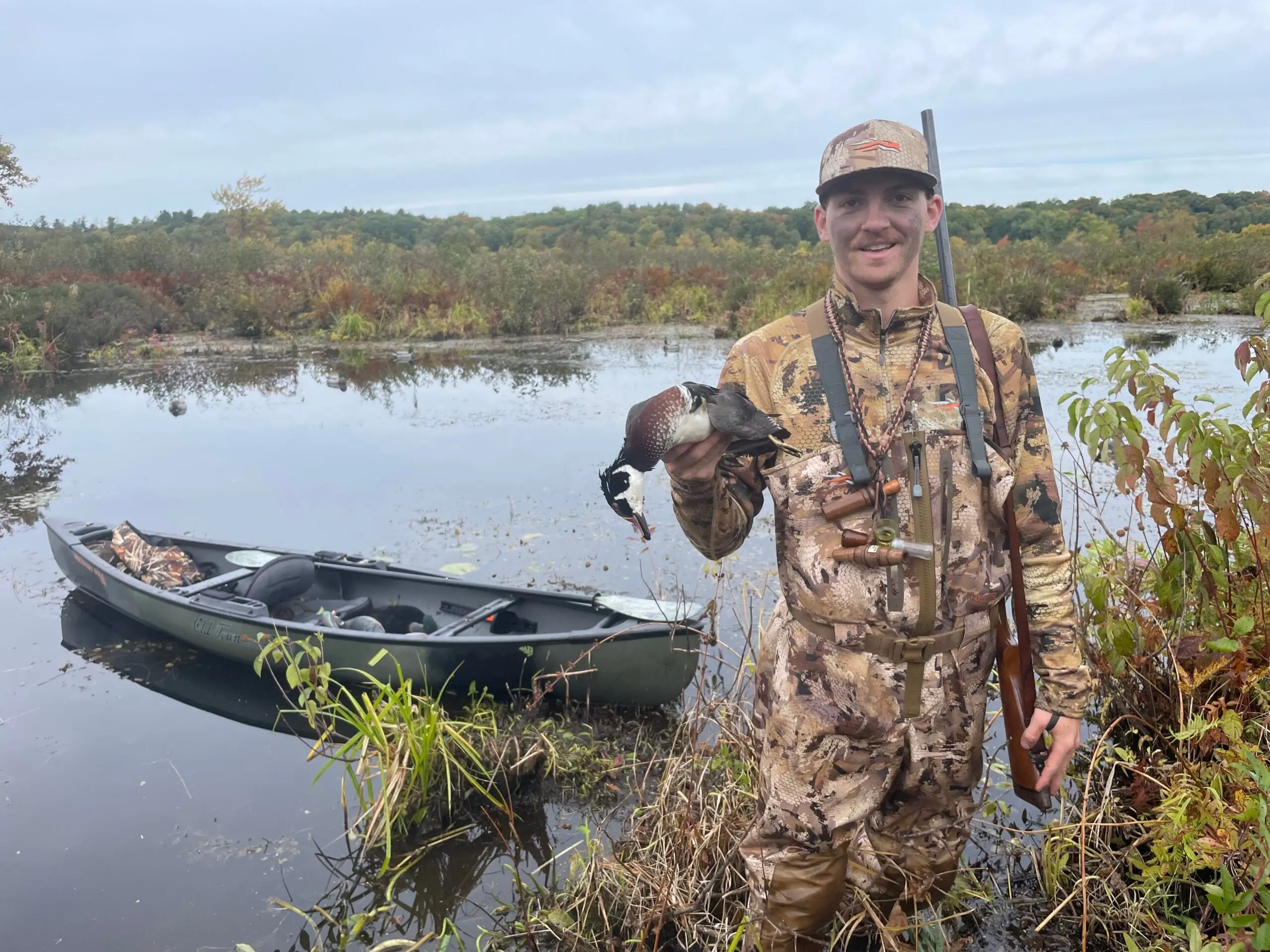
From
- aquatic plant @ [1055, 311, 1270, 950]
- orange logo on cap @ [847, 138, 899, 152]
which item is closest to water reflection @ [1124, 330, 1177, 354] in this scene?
aquatic plant @ [1055, 311, 1270, 950]

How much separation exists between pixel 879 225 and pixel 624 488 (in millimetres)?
862

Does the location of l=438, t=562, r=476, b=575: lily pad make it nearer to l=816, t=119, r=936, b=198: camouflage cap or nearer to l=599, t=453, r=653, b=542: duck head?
l=599, t=453, r=653, b=542: duck head

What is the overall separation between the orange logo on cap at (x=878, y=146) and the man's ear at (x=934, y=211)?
8.3 inches

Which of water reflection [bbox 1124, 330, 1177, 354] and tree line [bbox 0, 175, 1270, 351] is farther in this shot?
tree line [bbox 0, 175, 1270, 351]

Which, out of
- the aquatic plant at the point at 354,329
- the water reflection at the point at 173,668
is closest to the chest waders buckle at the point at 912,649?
the water reflection at the point at 173,668

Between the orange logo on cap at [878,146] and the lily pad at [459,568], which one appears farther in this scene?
the lily pad at [459,568]

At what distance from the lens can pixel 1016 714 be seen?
229 centimetres

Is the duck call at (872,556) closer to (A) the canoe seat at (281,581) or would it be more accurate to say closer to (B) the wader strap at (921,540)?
(B) the wader strap at (921,540)

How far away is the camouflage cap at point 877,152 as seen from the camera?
81.7 inches

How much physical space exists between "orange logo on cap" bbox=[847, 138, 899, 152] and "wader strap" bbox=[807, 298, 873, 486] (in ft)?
1.19

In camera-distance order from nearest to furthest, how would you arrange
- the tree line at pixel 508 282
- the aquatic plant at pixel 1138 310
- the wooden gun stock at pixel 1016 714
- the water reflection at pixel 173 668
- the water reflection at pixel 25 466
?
the wooden gun stock at pixel 1016 714
the water reflection at pixel 173 668
the water reflection at pixel 25 466
the aquatic plant at pixel 1138 310
the tree line at pixel 508 282

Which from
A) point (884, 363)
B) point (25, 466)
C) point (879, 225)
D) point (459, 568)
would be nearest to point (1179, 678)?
point (884, 363)

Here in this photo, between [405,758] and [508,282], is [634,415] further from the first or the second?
[508,282]

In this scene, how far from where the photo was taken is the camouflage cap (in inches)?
81.7
